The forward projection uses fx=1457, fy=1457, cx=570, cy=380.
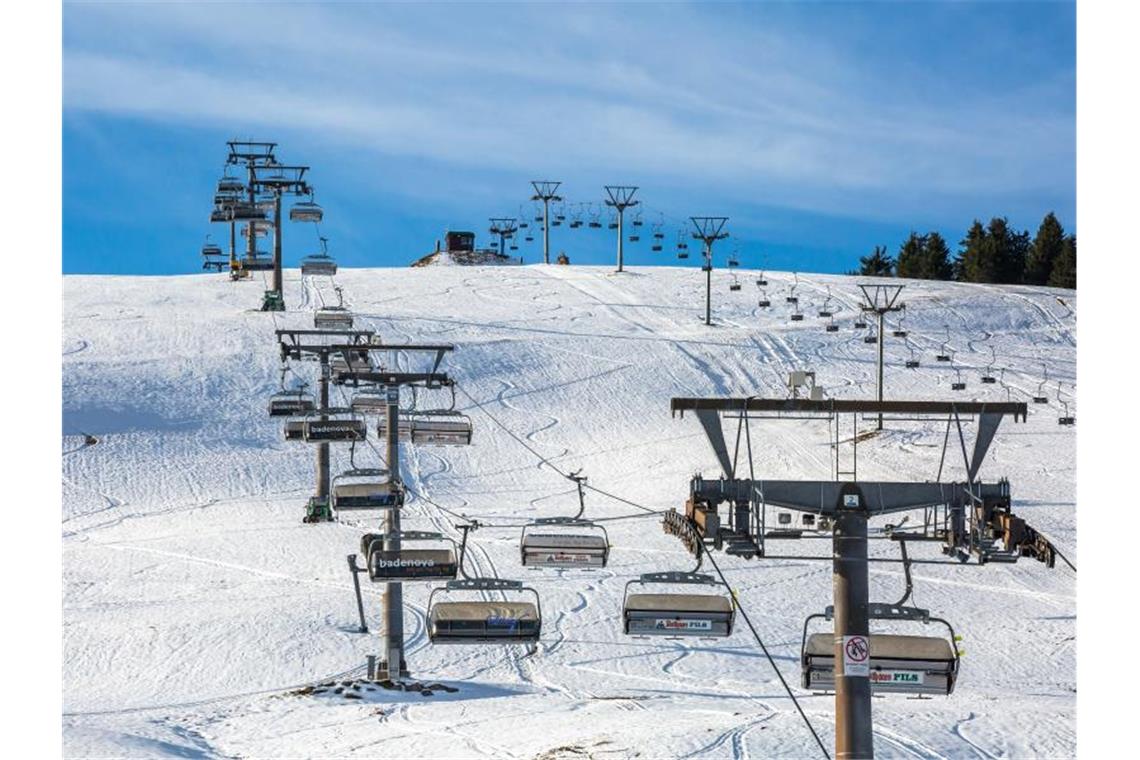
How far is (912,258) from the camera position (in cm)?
10688

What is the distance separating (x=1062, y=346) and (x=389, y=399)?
48.4m

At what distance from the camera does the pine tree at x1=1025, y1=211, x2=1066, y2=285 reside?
9950cm

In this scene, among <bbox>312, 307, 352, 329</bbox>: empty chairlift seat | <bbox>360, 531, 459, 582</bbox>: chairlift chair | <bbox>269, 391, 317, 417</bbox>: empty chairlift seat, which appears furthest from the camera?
<bbox>312, 307, 352, 329</bbox>: empty chairlift seat

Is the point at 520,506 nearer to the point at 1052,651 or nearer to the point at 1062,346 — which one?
the point at 1052,651

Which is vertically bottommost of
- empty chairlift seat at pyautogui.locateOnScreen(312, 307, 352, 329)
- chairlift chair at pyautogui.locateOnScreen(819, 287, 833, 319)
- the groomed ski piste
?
the groomed ski piste

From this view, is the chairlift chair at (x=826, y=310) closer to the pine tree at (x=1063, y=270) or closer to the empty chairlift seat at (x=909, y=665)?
the pine tree at (x=1063, y=270)

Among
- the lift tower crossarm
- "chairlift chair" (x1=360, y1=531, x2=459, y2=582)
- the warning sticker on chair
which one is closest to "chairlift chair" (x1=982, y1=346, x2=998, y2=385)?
"chairlift chair" (x1=360, y1=531, x2=459, y2=582)

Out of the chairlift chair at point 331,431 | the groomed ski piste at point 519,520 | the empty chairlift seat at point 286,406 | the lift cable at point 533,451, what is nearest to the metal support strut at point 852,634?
the groomed ski piste at point 519,520

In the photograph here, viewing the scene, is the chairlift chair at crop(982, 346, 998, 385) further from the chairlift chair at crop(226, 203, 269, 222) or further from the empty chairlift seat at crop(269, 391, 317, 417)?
the chairlift chair at crop(226, 203, 269, 222)

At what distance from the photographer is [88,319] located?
59.6m

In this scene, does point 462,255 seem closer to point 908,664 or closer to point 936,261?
point 936,261

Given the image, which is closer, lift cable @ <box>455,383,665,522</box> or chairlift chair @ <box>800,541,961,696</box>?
chairlift chair @ <box>800,541,961,696</box>

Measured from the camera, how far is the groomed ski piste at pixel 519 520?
1872cm
